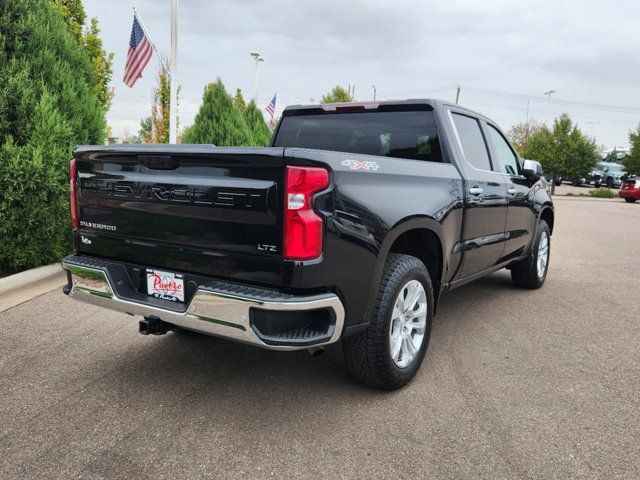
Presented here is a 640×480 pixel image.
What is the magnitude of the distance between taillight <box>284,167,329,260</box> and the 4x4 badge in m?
0.28

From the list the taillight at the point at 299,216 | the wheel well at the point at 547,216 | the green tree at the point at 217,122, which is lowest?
the wheel well at the point at 547,216

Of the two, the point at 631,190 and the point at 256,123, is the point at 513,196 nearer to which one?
the point at 256,123

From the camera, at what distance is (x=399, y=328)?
324cm

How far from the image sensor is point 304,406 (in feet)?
9.89

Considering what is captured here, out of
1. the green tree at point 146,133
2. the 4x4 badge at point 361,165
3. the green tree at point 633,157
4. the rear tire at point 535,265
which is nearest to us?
the 4x4 badge at point 361,165

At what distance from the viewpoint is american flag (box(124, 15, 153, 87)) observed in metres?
11.7

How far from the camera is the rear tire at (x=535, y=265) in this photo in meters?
5.78

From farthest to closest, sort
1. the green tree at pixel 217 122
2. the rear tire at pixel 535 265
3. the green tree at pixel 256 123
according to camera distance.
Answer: the green tree at pixel 256 123 → the green tree at pixel 217 122 → the rear tire at pixel 535 265

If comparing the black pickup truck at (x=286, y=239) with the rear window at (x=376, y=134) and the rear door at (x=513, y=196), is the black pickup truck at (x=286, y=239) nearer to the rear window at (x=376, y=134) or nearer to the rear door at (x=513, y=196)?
the rear window at (x=376, y=134)

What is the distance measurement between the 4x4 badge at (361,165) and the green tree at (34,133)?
4.11 m

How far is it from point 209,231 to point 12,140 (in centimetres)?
391

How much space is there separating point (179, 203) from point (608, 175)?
41.4 m

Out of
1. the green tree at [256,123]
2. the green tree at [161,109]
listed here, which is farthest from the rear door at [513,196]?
the green tree at [161,109]

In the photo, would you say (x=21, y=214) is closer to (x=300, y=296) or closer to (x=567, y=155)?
(x=300, y=296)
